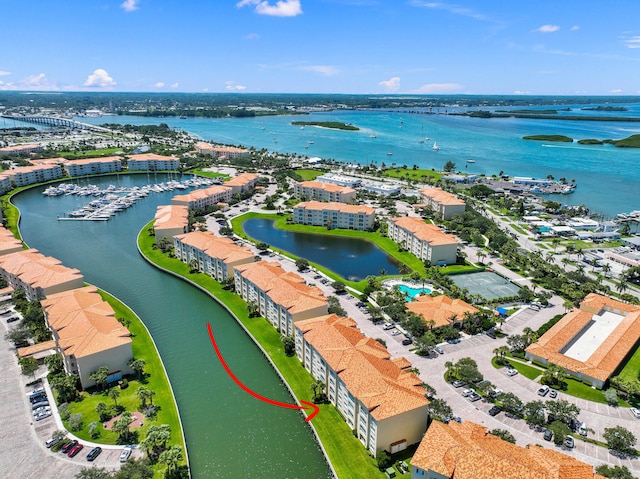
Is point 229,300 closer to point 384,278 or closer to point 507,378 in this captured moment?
point 384,278

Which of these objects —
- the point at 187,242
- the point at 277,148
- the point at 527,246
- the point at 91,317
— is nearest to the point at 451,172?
the point at 527,246

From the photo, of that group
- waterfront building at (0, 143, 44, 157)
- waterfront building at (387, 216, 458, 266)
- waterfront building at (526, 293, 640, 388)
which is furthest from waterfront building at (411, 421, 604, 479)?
waterfront building at (0, 143, 44, 157)

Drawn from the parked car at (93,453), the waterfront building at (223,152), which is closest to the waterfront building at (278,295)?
the parked car at (93,453)

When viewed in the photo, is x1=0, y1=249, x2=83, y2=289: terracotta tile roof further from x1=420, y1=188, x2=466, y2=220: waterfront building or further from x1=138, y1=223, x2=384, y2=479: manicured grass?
x1=420, y1=188, x2=466, y2=220: waterfront building

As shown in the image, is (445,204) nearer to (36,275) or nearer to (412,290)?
(412,290)

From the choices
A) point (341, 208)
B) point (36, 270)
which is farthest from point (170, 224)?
point (341, 208)
